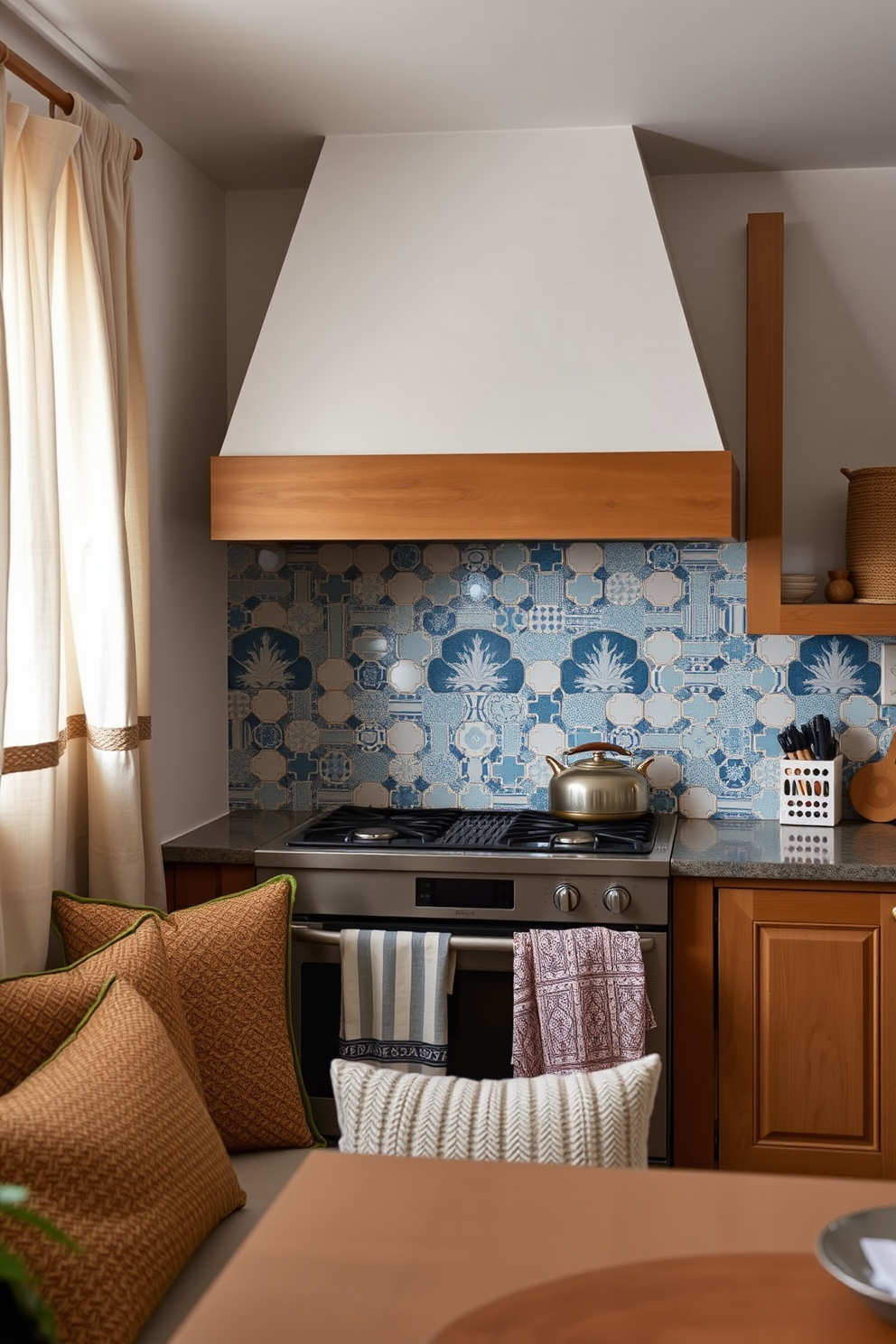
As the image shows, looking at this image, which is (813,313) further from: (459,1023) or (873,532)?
(459,1023)

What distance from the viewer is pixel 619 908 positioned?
259cm

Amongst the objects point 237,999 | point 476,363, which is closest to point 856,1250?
point 237,999

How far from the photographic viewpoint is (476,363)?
2.80 meters

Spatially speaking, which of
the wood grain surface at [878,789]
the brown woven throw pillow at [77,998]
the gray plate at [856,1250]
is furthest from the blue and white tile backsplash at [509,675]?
the gray plate at [856,1250]

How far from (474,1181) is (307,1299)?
25cm

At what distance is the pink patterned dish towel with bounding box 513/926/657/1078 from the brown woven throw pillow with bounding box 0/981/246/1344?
842mm

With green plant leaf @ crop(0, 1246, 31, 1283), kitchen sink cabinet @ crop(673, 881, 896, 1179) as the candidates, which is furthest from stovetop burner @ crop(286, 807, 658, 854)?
green plant leaf @ crop(0, 1246, 31, 1283)

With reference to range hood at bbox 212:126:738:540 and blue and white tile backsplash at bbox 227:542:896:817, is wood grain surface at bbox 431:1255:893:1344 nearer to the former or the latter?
range hood at bbox 212:126:738:540

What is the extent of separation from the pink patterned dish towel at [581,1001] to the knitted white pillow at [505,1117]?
772 mm

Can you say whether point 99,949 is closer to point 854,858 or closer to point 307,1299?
point 307,1299

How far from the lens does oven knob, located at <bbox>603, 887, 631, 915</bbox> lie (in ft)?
8.47

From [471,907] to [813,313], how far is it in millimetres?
1691

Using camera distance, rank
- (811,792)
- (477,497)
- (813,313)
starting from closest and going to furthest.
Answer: (477,497) → (811,792) → (813,313)

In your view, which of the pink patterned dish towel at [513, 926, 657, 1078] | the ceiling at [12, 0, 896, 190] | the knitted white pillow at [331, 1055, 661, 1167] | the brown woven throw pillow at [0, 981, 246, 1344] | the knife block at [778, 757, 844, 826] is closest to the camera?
the brown woven throw pillow at [0, 981, 246, 1344]
